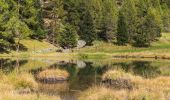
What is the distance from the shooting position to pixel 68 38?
113812 mm

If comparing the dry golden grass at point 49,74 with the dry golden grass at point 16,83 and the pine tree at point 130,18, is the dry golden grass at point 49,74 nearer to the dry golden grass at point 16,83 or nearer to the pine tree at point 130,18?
the dry golden grass at point 16,83

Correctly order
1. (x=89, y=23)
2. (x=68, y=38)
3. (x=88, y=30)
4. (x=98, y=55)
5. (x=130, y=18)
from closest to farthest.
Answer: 1. (x=98, y=55)
2. (x=68, y=38)
3. (x=88, y=30)
4. (x=89, y=23)
5. (x=130, y=18)

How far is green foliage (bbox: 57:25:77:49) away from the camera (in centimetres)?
11350

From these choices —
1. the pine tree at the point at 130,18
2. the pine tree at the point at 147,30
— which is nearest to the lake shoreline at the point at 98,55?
the pine tree at the point at 147,30

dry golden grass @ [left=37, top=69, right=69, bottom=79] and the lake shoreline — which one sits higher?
dry golden grass @ [left=37, top=69, right=69, bottom=79]

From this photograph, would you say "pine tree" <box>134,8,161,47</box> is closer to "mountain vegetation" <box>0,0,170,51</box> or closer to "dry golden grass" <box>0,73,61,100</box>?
"mountain vegetation" <box>0,0,170,51</box>

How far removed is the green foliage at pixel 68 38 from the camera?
114 metres

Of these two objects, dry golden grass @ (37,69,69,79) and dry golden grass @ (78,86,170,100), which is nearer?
dry golden grass @ (78,86,170,100)

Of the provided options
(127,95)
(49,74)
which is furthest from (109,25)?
(127,95)

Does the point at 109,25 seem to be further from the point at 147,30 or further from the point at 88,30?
the point at 147,30

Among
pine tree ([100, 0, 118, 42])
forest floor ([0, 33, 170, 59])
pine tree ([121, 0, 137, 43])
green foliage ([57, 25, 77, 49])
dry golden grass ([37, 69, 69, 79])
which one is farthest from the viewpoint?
pine tree ([121, 0, 137, 43])

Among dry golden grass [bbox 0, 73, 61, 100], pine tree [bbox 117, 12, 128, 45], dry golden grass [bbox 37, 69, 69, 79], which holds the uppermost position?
dry golden grass [bbox 0, 73, 61, 100]

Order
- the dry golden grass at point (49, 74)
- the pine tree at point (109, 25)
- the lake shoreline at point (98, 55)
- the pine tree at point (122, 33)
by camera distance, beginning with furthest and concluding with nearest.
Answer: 1. the pine tree at point (109, 25)
2. the pine tree at point (122, 33)
3. the lake shoreline at point (98, 55)
4. the dry golden grass at point (49, 74)

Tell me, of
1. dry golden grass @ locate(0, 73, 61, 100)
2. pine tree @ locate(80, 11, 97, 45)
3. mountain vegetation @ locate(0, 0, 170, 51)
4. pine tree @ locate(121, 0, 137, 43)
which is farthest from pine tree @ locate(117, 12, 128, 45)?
dry golden grass @ locate(0, 73, 61, 100)
